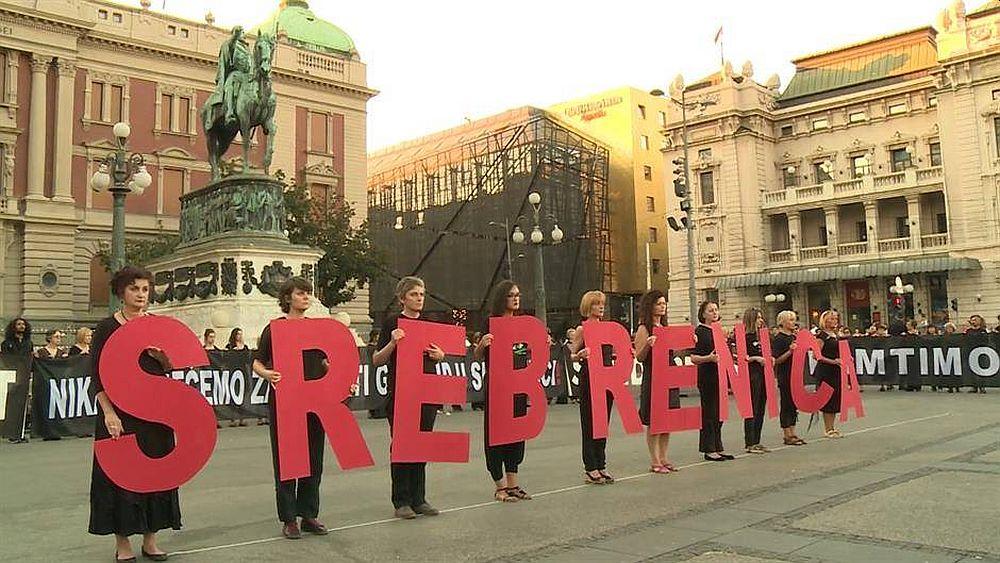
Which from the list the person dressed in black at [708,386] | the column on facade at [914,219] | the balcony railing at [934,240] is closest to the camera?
the person dressed in black at [708,386]

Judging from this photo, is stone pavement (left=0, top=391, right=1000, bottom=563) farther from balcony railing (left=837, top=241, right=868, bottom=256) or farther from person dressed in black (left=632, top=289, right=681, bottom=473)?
balcony railing (left=837, top=241, right=868, bottom=256)

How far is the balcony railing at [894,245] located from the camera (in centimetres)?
5012

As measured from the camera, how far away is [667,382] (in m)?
9.01

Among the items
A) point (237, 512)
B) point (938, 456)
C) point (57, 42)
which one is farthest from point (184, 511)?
point (57, 42)

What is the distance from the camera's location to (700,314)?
32.7 feet

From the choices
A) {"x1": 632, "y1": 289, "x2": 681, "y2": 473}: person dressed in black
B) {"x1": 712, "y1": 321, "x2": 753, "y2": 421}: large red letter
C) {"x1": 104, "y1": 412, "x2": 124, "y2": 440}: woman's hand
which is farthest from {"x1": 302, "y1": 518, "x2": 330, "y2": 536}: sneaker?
{"x1": 712, "y1": 321, "x2": 753, "y2": 421}: large red letter

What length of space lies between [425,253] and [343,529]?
54.5 metres

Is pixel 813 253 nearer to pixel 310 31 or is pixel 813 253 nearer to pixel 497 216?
pixel 497 216

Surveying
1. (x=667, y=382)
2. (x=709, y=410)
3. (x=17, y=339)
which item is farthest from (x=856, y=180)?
(x=17, y=339)

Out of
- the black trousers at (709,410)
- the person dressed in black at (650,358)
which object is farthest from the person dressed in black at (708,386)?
the person dressed in black at (650,358)

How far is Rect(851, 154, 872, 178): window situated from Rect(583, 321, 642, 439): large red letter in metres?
50.8

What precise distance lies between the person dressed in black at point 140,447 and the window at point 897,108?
55587 millimetres

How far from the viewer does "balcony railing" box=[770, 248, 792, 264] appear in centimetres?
5491

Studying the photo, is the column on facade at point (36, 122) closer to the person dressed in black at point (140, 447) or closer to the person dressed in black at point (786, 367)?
the person dressed in black at point (786, 367)
